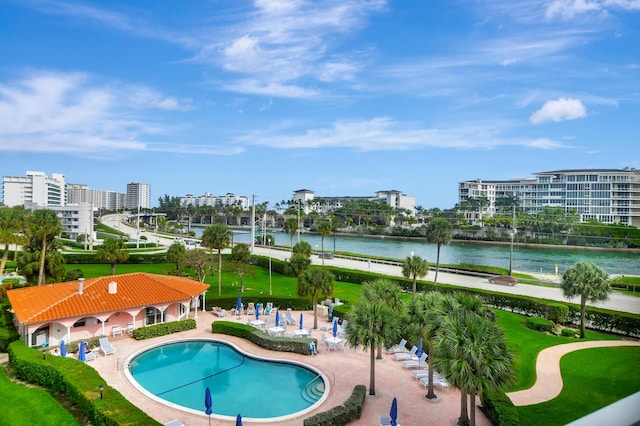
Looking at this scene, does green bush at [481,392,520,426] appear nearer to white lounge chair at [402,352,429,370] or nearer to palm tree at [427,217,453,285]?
white lounge chair at [402,352,429,370]

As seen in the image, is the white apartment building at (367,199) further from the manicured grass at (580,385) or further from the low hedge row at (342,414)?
the low hedge row at (342,414)

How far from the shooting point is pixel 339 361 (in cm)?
1892

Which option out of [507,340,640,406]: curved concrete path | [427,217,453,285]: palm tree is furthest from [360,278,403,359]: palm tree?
[427,217,453,285]: palm tree

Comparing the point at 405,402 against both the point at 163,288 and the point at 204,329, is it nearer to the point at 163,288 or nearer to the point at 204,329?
the point at 204,329

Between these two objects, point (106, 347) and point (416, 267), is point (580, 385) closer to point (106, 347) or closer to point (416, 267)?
point (416, 267)

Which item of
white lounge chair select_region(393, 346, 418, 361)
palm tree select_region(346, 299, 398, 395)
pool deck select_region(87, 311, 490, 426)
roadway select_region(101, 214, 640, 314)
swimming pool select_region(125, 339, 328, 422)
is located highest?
palm tree select_region(346, 299, 398, 395)

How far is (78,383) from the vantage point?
46.0ft

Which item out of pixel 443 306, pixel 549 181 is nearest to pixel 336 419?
pixel 443 306

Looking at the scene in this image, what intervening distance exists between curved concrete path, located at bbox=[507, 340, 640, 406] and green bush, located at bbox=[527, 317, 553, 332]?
7.11ft

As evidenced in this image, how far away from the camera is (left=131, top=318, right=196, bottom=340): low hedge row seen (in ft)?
70.3

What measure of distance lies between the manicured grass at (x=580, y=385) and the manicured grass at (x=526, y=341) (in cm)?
122

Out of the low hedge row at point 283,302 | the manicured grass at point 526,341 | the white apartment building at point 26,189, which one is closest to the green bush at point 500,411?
the manicured grass at point 526,341

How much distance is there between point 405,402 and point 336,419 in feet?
10.6

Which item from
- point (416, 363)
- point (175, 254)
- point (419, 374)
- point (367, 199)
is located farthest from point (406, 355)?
point (367, 199)
